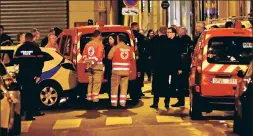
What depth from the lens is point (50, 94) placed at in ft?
55.1

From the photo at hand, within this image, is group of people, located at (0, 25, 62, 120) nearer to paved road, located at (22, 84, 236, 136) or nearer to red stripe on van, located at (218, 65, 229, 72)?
paved road, located at (22, 84, 236, 136)

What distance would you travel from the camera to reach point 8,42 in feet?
63.3

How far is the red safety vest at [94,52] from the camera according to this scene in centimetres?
1623

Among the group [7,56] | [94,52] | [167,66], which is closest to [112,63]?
[94,52]

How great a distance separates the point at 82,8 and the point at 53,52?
12.5 m

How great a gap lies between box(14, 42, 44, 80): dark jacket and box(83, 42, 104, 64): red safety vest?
4.74 ft

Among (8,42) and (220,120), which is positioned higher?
(8,42)

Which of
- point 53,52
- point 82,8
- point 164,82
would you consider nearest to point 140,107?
point 164,82

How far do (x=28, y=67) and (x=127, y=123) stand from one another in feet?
7.87

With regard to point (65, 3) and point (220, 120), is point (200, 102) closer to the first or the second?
point (220, 120)

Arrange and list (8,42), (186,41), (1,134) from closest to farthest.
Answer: (1,134) → (186,41) → (8,42)

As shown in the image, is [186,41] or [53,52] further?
[186,41]

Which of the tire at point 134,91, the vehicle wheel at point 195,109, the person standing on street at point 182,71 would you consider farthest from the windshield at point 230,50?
the tire at point 134,91

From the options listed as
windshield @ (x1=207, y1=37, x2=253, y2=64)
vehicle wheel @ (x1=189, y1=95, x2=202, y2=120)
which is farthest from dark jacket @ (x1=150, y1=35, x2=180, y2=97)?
windshield @ (x1=207, y1=37, x2=253, y2=64)
